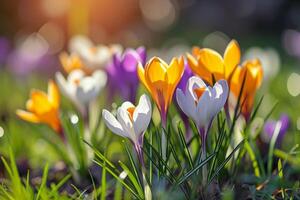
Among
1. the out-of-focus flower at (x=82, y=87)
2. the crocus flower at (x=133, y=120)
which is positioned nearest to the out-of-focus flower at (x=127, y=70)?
the out-of-focus flower at (x=82, y=87)

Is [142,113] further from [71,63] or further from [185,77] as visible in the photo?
[71,63]

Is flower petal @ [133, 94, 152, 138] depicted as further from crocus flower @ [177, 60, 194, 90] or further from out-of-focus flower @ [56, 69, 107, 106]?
out-of-focus flower @ [56, 69, 107, 106]

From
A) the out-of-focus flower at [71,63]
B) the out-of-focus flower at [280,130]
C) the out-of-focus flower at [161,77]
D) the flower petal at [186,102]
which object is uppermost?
the out-of-focus flower at [161,77]

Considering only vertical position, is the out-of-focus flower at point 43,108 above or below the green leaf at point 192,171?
above

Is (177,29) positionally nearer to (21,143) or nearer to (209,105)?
(21,143)

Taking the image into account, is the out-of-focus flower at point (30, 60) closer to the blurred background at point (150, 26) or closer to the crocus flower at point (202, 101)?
the blurred background at point (150, 26)

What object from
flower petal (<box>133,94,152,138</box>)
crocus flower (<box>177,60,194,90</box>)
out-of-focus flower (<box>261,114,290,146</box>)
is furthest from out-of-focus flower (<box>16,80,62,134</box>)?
out-of-focus flower (<box>261,114,290,146</box>)
